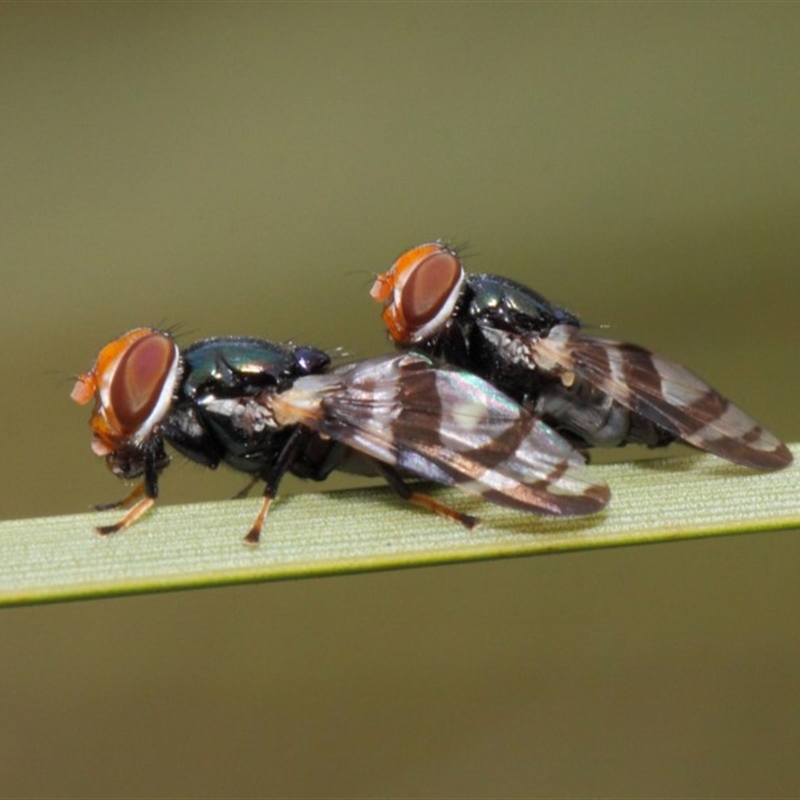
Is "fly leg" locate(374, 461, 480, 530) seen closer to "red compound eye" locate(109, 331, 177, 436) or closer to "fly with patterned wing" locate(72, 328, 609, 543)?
"fly with patterned wing" locate(72, 328, 609, 543)

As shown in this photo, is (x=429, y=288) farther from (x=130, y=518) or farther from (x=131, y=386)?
(x=130, y=518)

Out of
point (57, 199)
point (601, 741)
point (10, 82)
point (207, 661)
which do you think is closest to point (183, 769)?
point (207, 661)

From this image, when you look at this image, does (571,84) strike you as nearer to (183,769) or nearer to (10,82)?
(10,82)

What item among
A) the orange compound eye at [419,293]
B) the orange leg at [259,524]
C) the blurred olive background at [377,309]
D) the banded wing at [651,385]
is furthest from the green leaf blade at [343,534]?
the blurred olive background at [377,309]

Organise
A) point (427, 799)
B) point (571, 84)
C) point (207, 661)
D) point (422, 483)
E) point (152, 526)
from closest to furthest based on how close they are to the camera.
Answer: point (152, 526) < point (422, 483) < point (427, 799) < point (207, 661) < point (571, 84)

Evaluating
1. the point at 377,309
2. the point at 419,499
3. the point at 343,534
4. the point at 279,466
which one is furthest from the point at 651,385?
the point at 377,309

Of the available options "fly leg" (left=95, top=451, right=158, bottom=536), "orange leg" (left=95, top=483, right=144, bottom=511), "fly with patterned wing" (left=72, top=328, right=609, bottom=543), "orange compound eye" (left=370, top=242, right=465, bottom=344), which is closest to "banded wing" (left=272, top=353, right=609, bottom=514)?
"fly with patterned wing" (left=72, top=328, right=609, bottom=543)

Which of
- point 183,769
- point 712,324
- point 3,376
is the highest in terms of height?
point 712,324
